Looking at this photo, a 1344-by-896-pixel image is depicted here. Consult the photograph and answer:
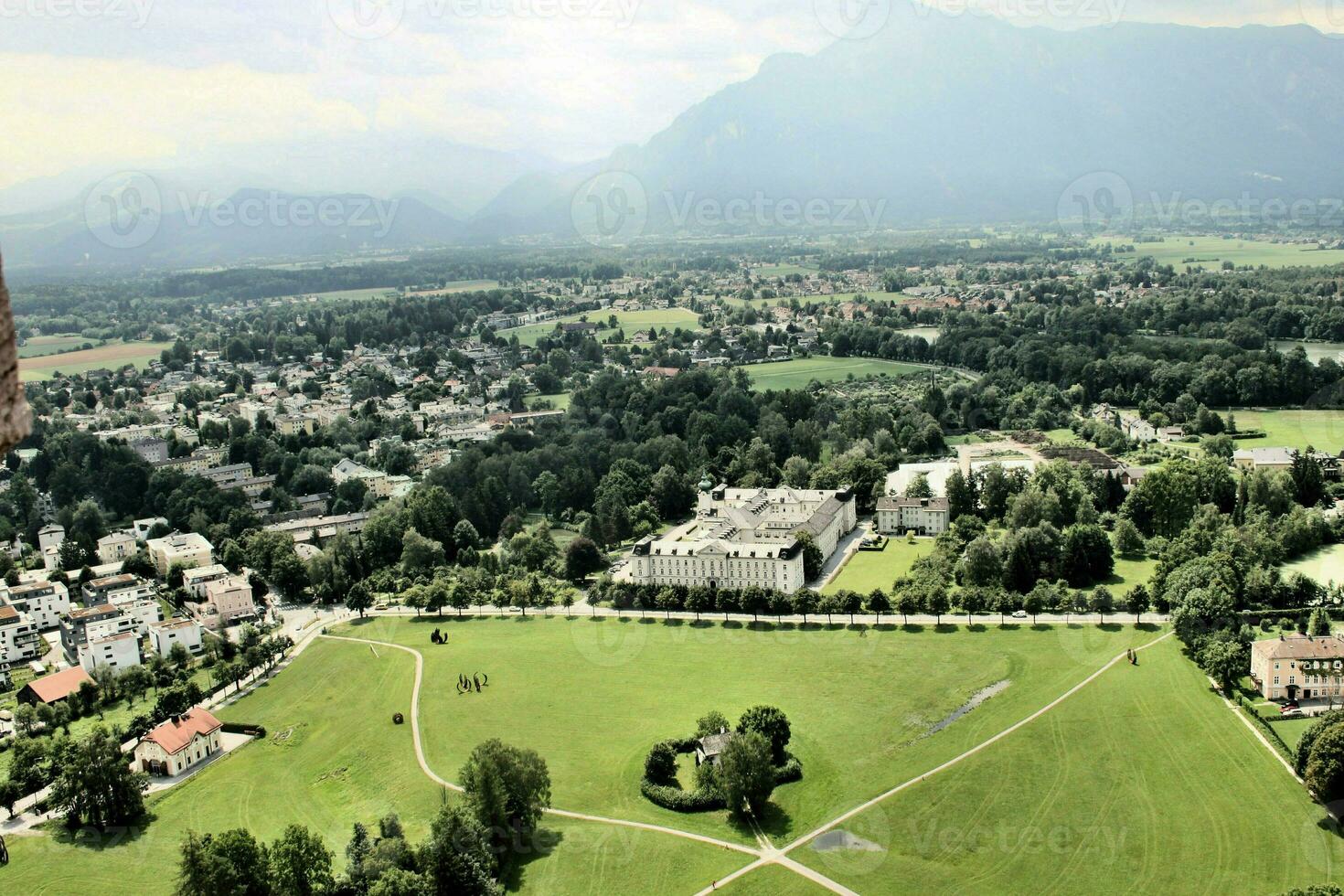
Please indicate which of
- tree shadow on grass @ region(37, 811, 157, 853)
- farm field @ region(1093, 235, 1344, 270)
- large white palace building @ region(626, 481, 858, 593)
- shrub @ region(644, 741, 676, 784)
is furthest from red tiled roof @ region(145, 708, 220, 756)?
farm field @ region(1093, 235, 1344, 270)

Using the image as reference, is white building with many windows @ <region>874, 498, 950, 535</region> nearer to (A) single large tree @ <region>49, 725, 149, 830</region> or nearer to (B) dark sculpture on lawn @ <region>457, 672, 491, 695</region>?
(B) dark sculpture on lawn @ <region>457, 672, 491, 695</region>

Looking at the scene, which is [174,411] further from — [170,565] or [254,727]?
[254,727]

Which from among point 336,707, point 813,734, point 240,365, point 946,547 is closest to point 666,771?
point 813,734

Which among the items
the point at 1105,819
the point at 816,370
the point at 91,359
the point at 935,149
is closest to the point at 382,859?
the point at 1105,819

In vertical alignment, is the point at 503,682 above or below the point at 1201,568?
below

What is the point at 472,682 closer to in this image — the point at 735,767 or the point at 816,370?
the point at 735,767

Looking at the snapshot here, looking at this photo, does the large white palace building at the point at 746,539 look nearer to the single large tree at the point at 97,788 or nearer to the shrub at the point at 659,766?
the shrub at the point at 659,766
